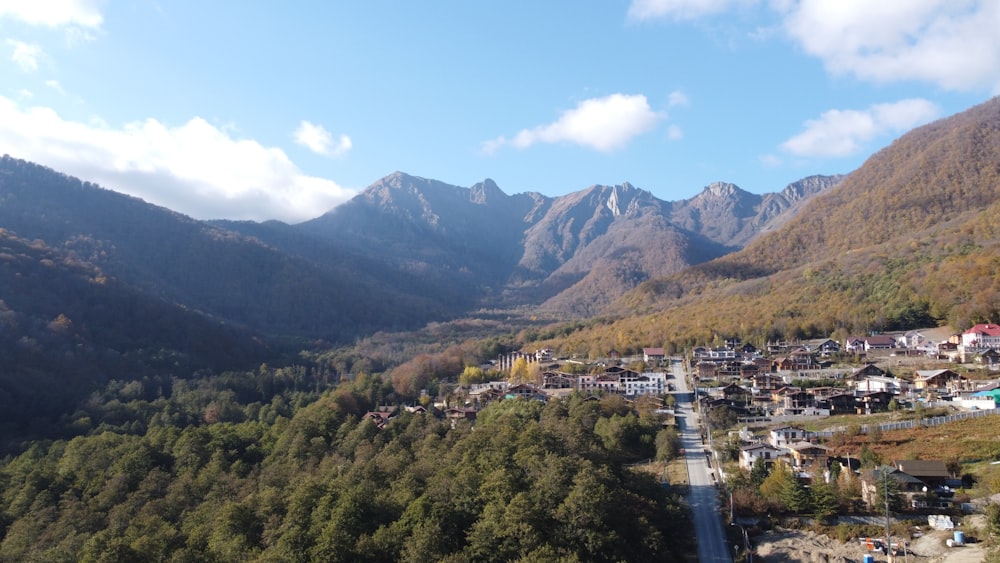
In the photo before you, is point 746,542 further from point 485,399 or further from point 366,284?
point 366,284

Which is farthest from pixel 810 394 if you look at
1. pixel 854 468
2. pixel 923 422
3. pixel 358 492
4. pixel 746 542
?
pixel 358 492

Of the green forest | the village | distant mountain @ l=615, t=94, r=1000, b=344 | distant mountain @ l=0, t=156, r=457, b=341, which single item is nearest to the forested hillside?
the green forest

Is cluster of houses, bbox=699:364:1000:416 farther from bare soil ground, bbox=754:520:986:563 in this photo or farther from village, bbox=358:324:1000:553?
bare soil ground, bbox=754:520:986:563

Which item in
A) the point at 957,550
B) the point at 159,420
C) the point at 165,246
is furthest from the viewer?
the point at 165,246

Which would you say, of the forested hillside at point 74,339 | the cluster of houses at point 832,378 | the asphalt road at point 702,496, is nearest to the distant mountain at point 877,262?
the cluster of houses at point 832,378

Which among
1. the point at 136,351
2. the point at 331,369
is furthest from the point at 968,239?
the point at 136,351

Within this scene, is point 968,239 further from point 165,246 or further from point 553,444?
point 165,246

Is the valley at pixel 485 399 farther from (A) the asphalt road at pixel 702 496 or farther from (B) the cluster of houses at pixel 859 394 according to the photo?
(A) the asphalt road at pixel 702 496
